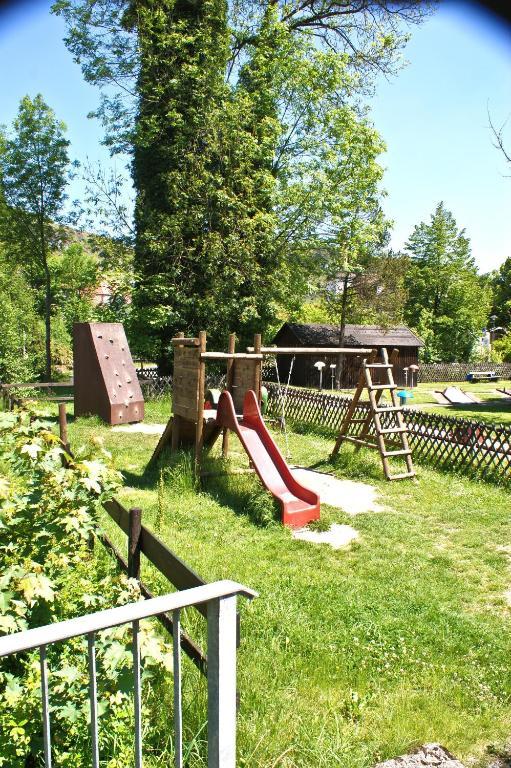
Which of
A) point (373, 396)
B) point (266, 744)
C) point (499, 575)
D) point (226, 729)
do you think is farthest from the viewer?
point (373, 396)

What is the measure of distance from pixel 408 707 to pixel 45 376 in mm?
23801

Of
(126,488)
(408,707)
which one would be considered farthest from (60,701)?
Answer: (126,488)

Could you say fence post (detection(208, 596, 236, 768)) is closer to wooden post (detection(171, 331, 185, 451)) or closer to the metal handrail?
the metal handrail

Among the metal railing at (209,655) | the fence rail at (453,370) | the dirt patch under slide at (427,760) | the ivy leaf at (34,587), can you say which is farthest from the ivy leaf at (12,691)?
the fence rail at (453,370)

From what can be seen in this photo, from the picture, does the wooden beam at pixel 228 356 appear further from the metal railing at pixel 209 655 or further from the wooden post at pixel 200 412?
the metal railing at pixel 209 655

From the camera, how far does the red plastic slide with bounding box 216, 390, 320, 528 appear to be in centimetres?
679

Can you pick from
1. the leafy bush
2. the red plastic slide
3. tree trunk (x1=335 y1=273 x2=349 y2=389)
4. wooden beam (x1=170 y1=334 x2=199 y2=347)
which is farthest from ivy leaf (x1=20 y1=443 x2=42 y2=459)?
tree trunk (x1=335 y1=273 x2=349 y2=389)

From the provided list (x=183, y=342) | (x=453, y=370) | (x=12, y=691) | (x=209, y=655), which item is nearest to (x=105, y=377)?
(x=183, y=342)

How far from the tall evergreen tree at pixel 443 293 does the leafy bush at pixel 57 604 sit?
37.6 metres

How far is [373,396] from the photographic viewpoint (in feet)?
31.2

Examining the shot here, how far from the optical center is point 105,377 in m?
13.5

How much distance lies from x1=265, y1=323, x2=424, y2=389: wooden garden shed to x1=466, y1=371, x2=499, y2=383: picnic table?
541 centimetres

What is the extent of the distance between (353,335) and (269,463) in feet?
82.4

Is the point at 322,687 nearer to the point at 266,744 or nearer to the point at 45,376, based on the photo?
the point at 266,744
